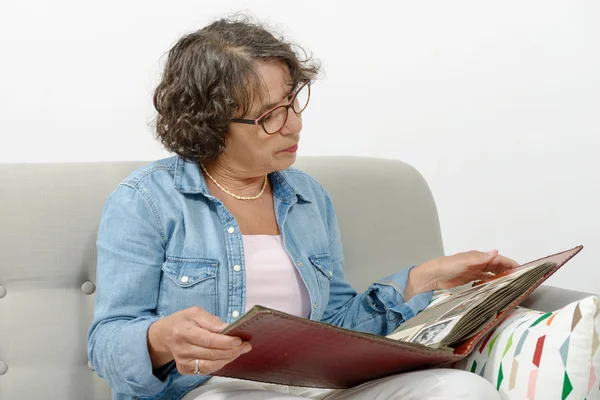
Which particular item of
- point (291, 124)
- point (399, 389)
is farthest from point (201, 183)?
point (399, 389)

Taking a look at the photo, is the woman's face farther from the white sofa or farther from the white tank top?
the white sofa

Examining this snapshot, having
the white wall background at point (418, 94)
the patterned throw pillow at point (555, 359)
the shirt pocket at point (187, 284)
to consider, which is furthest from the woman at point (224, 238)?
the white wall background at point (418, 94)

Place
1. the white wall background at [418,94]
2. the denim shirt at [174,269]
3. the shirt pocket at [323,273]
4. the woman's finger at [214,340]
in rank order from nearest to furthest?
the woman's finger at [214,340] → the denim shirt at [174,269] → the shirt pocket at [323,273] → the white wall background at [418,94]

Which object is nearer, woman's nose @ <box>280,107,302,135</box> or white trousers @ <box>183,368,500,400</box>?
white trousers @ <box>183,368,500,400</box>

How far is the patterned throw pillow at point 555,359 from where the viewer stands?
50.6 inches

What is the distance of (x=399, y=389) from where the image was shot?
49.6 inches

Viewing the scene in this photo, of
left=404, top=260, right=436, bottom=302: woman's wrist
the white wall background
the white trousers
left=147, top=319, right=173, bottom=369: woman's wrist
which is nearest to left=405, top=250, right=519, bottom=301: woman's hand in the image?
left=404, top=260, right=436, bottom=302: woman's wrist

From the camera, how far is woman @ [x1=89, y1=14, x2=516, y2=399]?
133cm

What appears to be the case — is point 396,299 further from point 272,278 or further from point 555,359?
point 555,359

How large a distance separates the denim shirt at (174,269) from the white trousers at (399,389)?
2.3 inches

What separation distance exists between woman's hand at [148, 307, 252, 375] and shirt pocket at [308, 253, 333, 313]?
0.44 m

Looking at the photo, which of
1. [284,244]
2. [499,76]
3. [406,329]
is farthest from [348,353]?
[499,76]

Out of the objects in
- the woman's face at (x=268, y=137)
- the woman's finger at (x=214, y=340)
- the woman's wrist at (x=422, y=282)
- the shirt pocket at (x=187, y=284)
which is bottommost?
the woman's wrist at (x=422, y=282)

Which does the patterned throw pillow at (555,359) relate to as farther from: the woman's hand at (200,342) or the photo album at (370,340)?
the woman's hand at (200,342)
